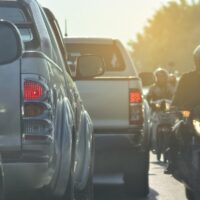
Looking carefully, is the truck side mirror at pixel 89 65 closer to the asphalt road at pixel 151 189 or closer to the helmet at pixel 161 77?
the asphalt road at pixel 151 189

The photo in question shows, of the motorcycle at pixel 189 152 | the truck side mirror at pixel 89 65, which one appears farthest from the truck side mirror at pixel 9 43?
the motorcycle at pixel 189 152

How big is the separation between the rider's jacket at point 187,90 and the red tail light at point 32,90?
3.45 metres

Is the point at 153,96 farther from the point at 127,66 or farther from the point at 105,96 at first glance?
the point at 105,96

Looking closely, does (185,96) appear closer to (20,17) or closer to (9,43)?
(20,17)

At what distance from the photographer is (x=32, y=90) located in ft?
20.1

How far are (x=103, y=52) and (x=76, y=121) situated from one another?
17.9ft

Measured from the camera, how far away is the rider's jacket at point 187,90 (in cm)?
943

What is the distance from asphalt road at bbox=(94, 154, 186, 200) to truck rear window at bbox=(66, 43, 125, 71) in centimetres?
149

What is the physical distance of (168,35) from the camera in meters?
129

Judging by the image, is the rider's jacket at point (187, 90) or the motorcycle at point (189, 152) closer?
the motorcycle at point (189, 152)

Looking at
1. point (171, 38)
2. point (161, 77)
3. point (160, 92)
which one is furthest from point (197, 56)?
point (171, 38)

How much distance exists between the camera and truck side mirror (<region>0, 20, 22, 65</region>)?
564cm

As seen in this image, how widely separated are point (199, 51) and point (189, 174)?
118 cm

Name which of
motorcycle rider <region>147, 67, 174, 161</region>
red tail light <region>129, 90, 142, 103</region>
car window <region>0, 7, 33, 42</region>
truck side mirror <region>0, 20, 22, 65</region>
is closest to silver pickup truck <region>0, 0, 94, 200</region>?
truck side mirror <region>0, 20, 22, 65</region>
